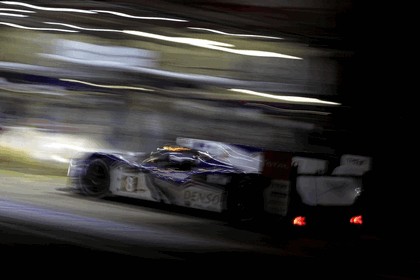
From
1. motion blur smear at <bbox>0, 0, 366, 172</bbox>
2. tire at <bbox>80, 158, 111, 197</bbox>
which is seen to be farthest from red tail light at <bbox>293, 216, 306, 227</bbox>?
motion blur smear at <bbox>0, 0, 366, 172</bbox>

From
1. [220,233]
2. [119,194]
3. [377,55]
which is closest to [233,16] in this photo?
[377,55]

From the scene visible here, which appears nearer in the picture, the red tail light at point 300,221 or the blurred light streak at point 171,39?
the red tail light at point 300,221

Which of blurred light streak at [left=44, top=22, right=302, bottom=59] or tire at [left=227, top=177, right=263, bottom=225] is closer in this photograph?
tire at [left=227, top=177, right=263, bottom=225]

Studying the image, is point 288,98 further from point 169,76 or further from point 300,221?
point 300,221

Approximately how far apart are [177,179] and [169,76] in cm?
493

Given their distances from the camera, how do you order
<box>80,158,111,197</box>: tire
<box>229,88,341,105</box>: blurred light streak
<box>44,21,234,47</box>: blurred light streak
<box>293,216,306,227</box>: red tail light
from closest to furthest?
<box>293,216,306,227</box>: red tail light
<box>80,158,111,197</box>: tire
<box>229,88,341,105</box>: blurred light streak
<box>44,21,234,47</box>: blurred light streak

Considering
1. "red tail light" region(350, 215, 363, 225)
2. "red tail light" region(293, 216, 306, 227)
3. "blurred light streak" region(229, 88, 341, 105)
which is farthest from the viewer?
"blurred light streak" region(229, 88, 341, 105)

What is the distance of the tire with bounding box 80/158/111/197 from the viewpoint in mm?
10727

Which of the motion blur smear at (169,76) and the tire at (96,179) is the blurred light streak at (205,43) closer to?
the motion blur smear at (169,76)

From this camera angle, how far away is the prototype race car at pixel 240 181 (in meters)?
9.22

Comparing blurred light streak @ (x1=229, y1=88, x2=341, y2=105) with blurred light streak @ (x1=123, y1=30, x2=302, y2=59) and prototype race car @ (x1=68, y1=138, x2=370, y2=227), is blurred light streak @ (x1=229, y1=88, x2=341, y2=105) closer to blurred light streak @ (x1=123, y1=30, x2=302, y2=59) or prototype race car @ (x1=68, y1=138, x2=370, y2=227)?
blurred light streak @ (x1=123, y1=30, x2=302, y2=59)

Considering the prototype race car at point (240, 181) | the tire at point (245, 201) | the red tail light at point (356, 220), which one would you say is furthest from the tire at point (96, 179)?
the red tail light at point (356, 220)

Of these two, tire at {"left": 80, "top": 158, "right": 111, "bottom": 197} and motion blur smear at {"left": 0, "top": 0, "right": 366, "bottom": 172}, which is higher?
motion blur smear at {"left": 0, "top": 0, "right": 366, "bottom": 172}

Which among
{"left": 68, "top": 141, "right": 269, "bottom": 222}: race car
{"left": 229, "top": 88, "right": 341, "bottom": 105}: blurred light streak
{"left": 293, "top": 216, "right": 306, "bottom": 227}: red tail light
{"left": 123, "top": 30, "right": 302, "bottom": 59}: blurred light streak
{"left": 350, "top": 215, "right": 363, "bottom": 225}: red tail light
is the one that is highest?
{"left": 123, "top": 30, "right": 302, "bottom": 59}: blurred light streak
